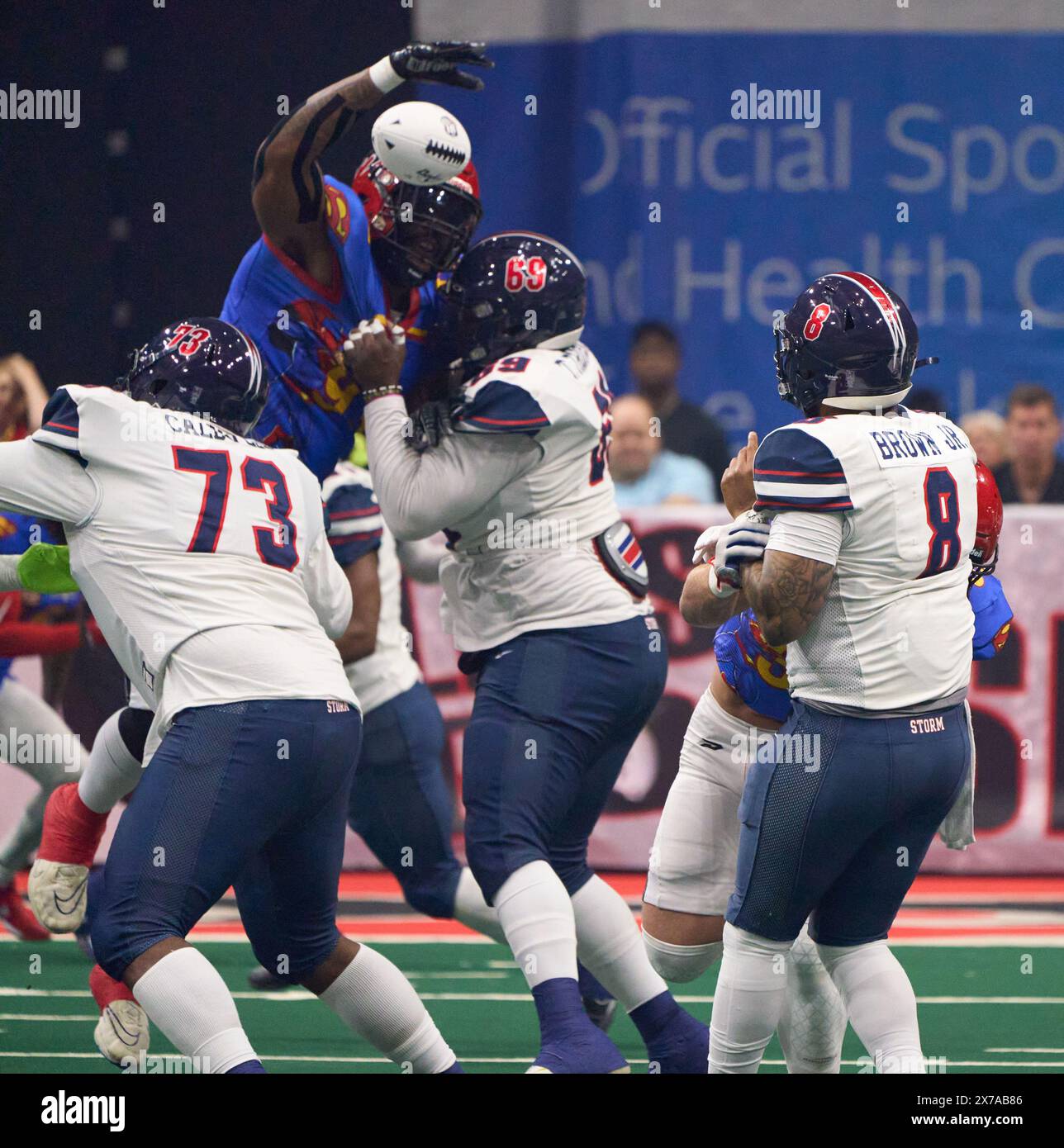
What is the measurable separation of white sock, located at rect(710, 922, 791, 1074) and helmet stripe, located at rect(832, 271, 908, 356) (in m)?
1.19

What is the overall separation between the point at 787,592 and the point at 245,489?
1.09m

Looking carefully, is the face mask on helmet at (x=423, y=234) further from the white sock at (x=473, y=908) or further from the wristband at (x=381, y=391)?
the white sock at (x=473, y=908)

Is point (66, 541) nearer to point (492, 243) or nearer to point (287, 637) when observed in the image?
point (287, 637)

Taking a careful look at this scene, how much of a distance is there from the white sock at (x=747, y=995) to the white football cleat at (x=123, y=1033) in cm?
120

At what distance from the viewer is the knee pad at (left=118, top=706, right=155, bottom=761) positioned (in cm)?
391

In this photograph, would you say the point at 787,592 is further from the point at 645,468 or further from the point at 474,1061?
the point at 645,468

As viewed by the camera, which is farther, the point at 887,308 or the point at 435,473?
the point at 435,473

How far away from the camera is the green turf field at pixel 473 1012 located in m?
4.35

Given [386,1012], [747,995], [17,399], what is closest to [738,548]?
[747,995]

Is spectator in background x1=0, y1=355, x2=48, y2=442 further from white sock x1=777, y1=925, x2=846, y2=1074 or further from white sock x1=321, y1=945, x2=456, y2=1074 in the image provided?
white sock x1=777, y1=925, x2=846, y2=1074

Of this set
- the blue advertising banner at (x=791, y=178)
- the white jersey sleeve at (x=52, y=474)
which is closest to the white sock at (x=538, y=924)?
the white jersey sleeve at (x=52, y=474)

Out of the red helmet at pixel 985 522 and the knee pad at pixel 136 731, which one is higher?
the red helmet at pixel 985 522

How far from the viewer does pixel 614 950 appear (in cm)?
397

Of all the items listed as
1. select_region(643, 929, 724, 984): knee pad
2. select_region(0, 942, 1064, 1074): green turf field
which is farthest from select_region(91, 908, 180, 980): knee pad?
select_region(643, 929, 724, 984): knee pad
